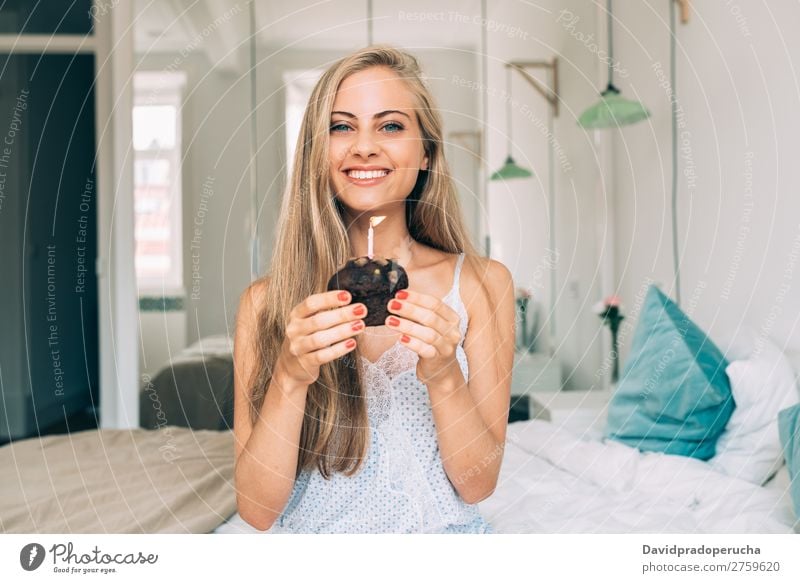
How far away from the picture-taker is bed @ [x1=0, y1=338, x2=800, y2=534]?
1.11 meters

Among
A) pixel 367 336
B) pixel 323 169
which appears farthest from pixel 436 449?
pixel 323 169

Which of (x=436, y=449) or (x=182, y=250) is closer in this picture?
(x=436, y=449)

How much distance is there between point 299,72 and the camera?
104 inches

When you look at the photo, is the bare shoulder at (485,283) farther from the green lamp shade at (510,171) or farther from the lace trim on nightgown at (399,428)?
the green lamp shade at (510,171)

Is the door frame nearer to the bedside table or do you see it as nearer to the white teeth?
the bedside table

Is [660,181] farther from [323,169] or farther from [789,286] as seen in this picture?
[323,169]

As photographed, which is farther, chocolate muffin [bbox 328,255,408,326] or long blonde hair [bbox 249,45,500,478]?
long blonde hair [bbox 249,45,500,478]

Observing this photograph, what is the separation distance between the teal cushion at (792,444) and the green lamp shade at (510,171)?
1442mm

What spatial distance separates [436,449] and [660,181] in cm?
136

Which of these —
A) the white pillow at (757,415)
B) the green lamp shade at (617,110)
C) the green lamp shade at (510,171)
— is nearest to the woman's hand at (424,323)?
the white pillow at (757,415)

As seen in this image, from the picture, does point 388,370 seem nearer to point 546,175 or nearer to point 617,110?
point 617,110

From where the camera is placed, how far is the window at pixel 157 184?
8.87ft

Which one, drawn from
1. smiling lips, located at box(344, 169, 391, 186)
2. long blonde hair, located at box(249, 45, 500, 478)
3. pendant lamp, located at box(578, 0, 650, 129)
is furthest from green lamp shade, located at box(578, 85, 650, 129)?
smiling lips, located at box(344, 169, 391, 186)

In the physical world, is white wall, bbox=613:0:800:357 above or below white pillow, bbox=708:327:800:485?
above
